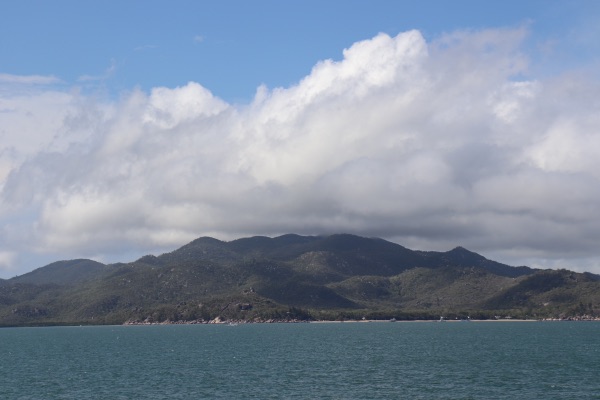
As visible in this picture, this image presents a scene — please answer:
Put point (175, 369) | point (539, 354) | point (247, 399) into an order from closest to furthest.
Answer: point (247, 399), point (175, 369), point (539, 354)

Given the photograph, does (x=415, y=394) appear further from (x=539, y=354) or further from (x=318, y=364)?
(x=539, y=354)

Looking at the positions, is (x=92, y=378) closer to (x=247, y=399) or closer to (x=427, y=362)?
(x=247, y=399)

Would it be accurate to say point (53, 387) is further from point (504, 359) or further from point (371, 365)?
point (504, 359)

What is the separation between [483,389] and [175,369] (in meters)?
72.4

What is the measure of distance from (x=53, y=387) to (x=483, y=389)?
251ft

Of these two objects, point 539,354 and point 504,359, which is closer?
point 504,359

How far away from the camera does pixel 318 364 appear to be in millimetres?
164375

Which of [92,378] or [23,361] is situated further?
[23,361]

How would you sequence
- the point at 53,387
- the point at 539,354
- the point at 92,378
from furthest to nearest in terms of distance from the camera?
the point at 539,354 < the point at 92,378 < the point at 53,387

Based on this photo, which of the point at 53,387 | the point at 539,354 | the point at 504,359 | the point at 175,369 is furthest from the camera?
the point at 539,354

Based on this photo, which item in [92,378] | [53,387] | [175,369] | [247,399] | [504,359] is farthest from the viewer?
[504,359]

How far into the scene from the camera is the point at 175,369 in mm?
160875

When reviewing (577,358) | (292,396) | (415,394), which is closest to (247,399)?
(292,396)

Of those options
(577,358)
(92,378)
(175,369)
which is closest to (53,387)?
(92,378)
